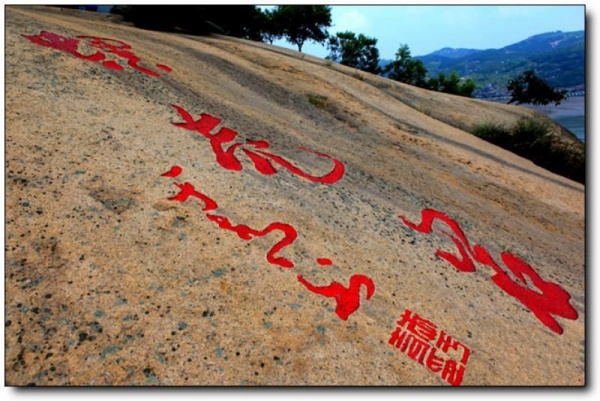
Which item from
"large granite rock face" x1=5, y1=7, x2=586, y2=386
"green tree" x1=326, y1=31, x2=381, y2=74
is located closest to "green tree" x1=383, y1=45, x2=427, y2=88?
"green tree" x1=326, y1=31, x2=381, y2=74

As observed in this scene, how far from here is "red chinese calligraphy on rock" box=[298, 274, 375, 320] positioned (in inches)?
114

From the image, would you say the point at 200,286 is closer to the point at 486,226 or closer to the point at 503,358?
the point at 503,358

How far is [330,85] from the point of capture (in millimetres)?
7605

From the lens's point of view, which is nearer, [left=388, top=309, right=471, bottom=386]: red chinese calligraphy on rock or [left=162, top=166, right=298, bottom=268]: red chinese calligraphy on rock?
[left=388, top=309, right=471, bottom=386]: red chinese calligraphy on rock

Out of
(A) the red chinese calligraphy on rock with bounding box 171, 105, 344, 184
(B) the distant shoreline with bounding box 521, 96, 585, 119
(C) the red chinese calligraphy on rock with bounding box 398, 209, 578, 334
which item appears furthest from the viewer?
(B) the distant shoreline with bounding box 521, 96, 585, 119

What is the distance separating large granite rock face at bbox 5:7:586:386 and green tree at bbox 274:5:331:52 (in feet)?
81.9

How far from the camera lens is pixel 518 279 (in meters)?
3.74

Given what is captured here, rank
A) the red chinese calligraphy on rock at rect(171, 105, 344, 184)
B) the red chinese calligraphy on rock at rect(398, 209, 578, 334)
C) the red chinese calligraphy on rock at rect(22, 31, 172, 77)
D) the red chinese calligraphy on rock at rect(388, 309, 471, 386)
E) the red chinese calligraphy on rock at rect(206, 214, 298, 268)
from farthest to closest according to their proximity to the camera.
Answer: the red chinese calligraphy on rock at rect(22, 31, 172, 77) → the red chinese calligraphy on rock at rect(171, 105, 344, 184) → the red chinese calligraphy on rock at rect(398, 209, 578, 334) → the red chinese calligraphy on rock at rect(206, 214, 298, 268) → the red chinese calligraphy on rock at rect(388, 309, 471, 386)

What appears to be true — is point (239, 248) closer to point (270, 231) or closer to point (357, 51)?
point (270, 231)

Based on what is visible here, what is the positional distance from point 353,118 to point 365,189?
2.39 metres

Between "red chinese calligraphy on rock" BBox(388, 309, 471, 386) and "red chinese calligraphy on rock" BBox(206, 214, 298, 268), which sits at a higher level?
"red chinese calligraphy on rock" BBox(206, 214, 298, 268)

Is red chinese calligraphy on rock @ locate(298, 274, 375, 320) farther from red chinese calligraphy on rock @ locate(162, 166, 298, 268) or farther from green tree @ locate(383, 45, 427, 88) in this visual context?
green tree @ locate(383, 45, 427, 88)

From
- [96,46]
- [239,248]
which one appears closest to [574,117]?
[96,46]

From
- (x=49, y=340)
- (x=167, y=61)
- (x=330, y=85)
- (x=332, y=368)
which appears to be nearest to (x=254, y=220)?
(x=332, y=368)
